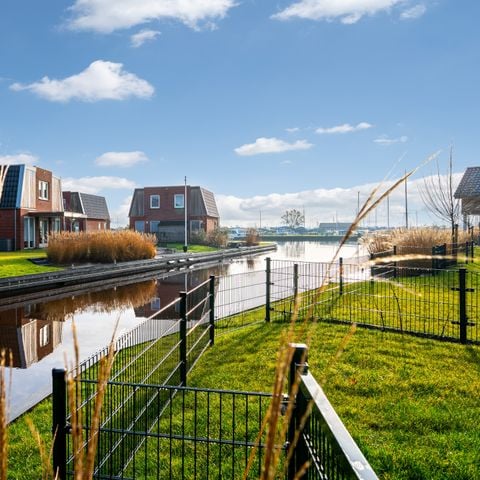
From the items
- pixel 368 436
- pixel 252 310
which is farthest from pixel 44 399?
pixel 252 310

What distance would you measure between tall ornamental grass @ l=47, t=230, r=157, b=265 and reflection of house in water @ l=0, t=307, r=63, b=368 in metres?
13.0

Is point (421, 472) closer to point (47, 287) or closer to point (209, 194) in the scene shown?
point (47, 287)

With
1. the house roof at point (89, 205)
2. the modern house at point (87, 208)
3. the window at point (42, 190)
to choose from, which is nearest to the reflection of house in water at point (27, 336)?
the window at point (42, 190)

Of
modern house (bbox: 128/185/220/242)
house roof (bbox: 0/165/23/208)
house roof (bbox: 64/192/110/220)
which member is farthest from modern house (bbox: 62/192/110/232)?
house roof (bbox: 0/165/23/208)

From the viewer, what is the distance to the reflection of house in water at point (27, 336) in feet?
26.7

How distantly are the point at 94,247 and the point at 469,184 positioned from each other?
3317 centimetres

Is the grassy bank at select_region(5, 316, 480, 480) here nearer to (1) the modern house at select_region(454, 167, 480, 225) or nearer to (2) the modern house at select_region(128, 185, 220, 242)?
(1) the modern house at select_region(454, 167, 480, 225)

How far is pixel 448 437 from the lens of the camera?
4.44 metres

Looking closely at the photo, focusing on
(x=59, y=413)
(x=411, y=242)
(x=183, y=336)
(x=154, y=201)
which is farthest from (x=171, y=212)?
(x=59, y=413)

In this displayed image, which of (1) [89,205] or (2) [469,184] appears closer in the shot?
(2) [469,184]

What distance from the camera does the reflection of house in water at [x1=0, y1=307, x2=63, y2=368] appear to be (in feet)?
26.7

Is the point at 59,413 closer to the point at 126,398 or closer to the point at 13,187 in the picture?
the point at 126,398

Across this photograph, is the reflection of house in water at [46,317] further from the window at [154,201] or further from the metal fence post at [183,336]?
the window at [154,201]

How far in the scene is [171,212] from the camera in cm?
5294
